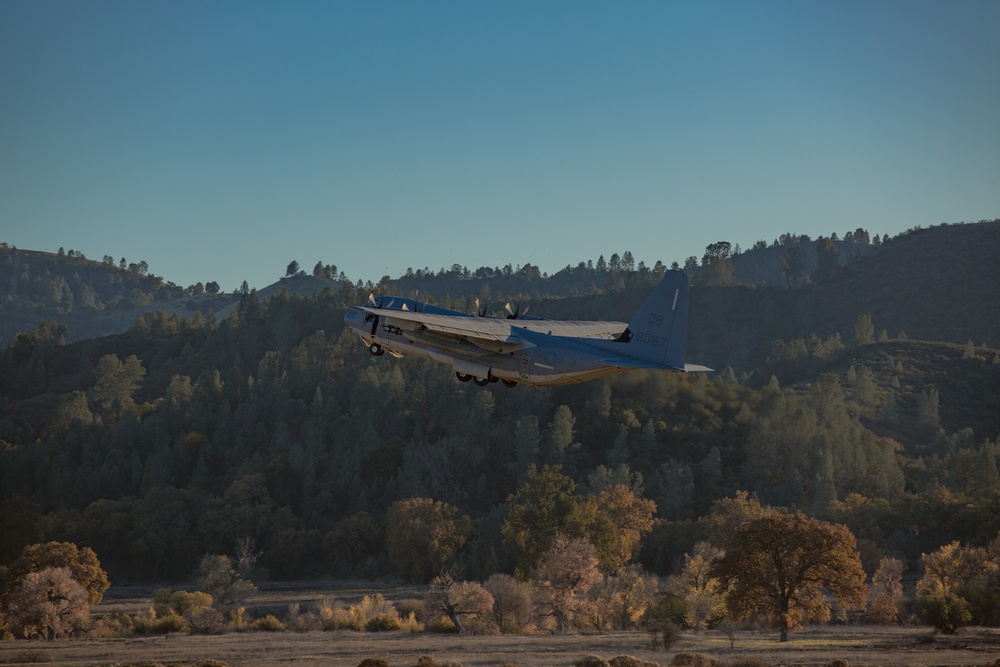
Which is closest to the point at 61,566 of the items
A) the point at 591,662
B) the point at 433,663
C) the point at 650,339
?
the point at 433,663

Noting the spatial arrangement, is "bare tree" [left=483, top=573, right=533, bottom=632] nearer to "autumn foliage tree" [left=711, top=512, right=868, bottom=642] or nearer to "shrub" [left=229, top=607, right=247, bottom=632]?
"autumn foliage tree" [left=711, top=512, right=868, bottom=642]

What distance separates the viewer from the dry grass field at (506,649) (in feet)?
239

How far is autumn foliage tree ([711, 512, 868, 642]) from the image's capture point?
89.5 m

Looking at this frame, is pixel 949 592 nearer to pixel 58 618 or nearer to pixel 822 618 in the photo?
pixel 822 618

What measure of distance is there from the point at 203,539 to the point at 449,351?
438 ft

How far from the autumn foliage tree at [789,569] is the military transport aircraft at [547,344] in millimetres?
31519

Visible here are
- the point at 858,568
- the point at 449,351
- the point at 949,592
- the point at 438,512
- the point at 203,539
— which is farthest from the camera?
the point at 203,539

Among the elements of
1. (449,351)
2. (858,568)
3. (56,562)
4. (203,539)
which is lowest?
(203,539)

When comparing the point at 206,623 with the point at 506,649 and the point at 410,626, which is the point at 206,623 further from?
the point at 506,649

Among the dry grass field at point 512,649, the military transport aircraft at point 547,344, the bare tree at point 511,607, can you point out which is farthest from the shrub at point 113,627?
the military transport aircraft at point 547,344

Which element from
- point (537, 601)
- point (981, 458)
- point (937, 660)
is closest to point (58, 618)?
point (537, 601)

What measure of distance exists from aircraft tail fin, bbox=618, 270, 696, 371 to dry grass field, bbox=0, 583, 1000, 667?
811 inches

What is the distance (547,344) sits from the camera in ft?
218

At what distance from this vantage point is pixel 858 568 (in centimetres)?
8962
